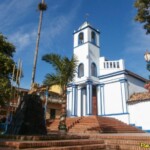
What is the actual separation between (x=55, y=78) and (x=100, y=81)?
10.2 metres

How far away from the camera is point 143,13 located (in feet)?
30.6

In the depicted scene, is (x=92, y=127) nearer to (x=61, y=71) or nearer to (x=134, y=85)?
(x=61, y=71)

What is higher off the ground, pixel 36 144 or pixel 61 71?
pixel 61 71

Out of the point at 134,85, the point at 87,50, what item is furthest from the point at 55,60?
the point at 134,85

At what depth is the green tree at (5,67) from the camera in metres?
17.8

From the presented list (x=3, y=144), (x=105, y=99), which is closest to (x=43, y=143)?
(x=3, y=144)

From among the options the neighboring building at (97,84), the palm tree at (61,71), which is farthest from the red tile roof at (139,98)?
the palm tree at (61,71)

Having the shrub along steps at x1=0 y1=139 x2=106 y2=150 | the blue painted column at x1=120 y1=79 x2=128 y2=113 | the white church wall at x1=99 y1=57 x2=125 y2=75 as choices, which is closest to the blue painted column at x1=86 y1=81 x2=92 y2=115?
the white church wall at x1=99 y1=57 x2=125 y2=75

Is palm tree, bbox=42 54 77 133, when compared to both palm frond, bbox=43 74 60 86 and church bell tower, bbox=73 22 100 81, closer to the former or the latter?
palm frond, bbox=43 74 60 86

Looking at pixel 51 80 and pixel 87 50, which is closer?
pixel 51 80

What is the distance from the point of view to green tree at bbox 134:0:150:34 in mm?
9227

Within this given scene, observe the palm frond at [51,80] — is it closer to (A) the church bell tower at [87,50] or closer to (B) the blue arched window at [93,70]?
(A) the church bell tower at [87,50]

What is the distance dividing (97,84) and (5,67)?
1168cm

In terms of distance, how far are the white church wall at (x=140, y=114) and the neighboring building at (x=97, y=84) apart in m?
0.50
